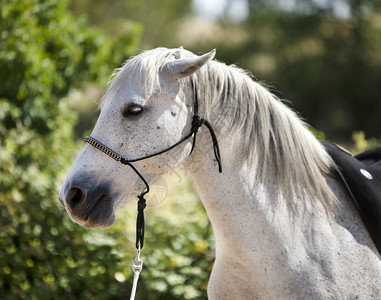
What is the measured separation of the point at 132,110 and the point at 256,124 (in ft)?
1.73

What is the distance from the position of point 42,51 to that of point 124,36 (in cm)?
127

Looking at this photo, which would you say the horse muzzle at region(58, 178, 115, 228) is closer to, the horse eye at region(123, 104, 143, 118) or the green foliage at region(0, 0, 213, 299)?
the horse eye at region(123, 104, 143, 118)

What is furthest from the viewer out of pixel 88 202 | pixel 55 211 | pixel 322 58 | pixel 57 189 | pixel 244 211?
pixel 322 58

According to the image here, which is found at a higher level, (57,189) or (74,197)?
(74,197)

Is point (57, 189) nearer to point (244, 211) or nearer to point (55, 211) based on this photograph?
point (55, 211)

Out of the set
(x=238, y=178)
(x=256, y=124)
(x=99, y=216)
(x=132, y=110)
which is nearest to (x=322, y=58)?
(x=256, y=124)

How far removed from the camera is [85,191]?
5.64 ft

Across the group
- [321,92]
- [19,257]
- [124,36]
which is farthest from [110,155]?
[321,92]

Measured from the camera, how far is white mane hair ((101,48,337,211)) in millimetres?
1866

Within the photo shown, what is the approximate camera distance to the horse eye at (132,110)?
5.82 ft

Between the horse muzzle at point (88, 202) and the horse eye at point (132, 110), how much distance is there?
28 centimetres

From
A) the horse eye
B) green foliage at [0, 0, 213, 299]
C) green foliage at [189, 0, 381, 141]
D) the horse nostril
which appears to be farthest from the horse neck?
green foliage at [189, 0, 381, 141]

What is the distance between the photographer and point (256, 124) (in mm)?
1932

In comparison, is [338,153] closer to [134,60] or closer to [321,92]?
[134,60]
